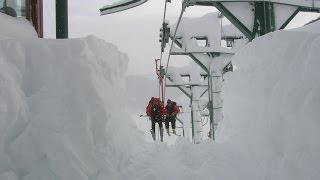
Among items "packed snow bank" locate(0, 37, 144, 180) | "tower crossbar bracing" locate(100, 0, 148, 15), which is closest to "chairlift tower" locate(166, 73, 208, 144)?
"tower crossbar bracing" locate(100, 0, 148, 15)

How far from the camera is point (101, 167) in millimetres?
5270

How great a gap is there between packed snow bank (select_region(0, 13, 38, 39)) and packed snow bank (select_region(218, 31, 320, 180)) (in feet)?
14.1

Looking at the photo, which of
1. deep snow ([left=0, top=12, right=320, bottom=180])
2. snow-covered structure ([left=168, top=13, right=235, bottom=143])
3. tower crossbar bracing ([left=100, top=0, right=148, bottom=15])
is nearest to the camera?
deep snow ([left=0, top=12, right=320, bottom=180])

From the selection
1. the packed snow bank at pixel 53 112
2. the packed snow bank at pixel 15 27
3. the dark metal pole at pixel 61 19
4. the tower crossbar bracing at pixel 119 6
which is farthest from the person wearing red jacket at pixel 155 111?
the packed snow bank at pixel 53 112

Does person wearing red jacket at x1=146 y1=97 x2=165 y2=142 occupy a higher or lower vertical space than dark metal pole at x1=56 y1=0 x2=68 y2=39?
lower

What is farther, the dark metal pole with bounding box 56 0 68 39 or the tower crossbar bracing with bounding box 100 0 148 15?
the tower crossbar bracing with bounding box 100 0 148 15

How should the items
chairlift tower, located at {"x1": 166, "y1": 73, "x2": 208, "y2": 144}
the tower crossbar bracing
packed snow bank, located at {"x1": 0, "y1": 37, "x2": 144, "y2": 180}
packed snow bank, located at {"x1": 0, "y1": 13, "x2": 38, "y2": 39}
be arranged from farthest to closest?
chairlift tower, located at {"x1": 166, "y1": 73, "x2": 208, "y2": 144}, the tower crossbar bracing, packed snow bank, located at {"x1": 0, "y1": 13, "x2": 38, "y2": 39}, packed snow bank, located at {"x1": 0, "y1": 37, "x2": 144, "y2": 180}

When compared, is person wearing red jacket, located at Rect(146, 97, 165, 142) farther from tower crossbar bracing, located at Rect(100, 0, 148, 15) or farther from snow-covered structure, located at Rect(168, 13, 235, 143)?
snow-covered structure, located at Rect(168, 13, 235, 143)

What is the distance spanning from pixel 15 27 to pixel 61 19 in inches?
119

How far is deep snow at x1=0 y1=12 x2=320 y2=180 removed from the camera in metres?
4.57

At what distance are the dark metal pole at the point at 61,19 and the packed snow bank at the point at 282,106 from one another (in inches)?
217

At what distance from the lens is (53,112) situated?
5.04 metres

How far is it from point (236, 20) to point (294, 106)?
6.04 meters

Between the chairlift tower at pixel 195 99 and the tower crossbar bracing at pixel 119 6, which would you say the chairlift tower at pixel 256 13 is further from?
the chairlift tower at pixel 195 99
